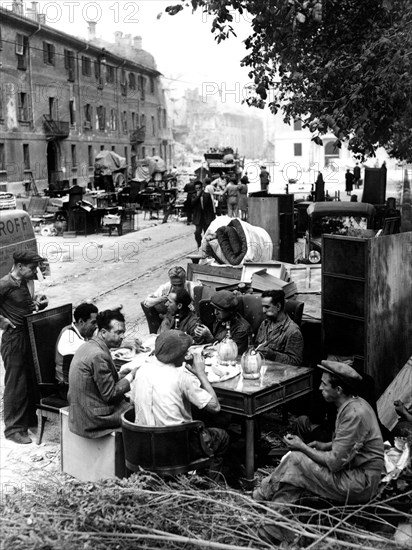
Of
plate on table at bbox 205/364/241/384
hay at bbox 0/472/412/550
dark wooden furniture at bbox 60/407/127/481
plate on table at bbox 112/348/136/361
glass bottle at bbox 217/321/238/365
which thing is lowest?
dark wooden furniture at bbox 60/407/127/481

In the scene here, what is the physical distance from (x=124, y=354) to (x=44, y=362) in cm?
81

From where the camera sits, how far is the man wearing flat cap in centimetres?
473

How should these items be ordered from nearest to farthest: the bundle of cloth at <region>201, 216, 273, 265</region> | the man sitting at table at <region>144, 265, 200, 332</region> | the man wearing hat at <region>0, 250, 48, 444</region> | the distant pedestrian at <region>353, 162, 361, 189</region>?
1. the man wearing hat at <region>0, 250, 48, 444</region>
2. the man sitting at table at <region>144, 265, 200, 332</region>
3. the bundle of cloth at <region>201, 216, 273, 265</region>
4. the distant pedestrian at <region>353, 162, 361, 189</region>

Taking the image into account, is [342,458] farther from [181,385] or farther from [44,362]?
[44,362]

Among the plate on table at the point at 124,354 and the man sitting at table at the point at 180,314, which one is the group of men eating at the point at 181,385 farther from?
the plate on table at the point at 124,354

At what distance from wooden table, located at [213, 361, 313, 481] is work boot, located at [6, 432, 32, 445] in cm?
226

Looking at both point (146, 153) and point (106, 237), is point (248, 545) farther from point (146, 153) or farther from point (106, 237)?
point (146, 153)

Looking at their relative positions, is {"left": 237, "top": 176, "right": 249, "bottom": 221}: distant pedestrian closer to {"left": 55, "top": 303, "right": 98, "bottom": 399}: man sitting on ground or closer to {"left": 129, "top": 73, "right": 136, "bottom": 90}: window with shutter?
{"left": 55, "top": 303, "right": 98, "bottom": 399}: man sitting on ground

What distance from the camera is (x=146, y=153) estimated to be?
192 ft

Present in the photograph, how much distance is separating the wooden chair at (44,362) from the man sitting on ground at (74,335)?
169 mm

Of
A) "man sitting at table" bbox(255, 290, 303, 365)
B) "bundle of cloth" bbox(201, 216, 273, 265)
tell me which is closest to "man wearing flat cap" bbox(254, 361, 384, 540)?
"man sitting at table" bbox(255, 290, 303, 365)

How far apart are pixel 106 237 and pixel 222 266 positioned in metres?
12.6

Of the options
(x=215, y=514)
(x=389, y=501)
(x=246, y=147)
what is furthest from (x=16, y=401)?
(x=246, y=147)

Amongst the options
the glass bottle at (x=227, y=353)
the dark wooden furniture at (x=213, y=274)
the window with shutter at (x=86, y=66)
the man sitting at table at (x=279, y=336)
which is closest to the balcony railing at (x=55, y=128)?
the window with shutter at (x=86, y=66)
